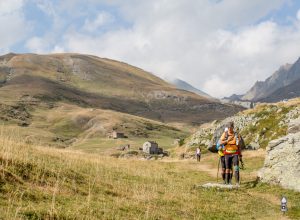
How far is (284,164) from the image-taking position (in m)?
23.4

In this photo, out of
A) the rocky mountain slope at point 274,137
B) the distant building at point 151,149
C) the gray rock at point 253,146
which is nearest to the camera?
the rocky mountain slope at point 274,137

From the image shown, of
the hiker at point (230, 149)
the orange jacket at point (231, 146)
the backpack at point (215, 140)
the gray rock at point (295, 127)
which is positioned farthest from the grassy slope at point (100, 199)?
the backpack at point (215, 140)

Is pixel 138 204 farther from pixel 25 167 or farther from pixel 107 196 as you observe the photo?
pixel 25 167

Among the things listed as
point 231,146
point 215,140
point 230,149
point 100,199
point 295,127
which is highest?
point 295,127

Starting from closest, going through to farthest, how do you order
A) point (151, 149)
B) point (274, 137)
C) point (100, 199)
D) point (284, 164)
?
point (100, 199)
point (284, 164)
point (274, 137)
point (151, 149)

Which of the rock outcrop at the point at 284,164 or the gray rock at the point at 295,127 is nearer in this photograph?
the rock outcrop at the point at 284,164

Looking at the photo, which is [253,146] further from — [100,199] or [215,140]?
[100,199]

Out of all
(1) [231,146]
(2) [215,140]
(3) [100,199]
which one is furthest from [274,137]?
(3) [100,199]

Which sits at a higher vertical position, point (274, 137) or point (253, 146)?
point (274, 137)

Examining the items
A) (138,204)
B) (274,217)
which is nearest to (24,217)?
(138,204)

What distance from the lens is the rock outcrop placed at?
2219 centimetres

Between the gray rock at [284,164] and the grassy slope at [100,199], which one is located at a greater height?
the gray rock at [284,164]

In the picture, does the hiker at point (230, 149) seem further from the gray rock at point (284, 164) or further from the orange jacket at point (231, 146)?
the gray rock at point (284, 164)

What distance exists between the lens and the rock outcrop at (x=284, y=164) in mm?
22188
